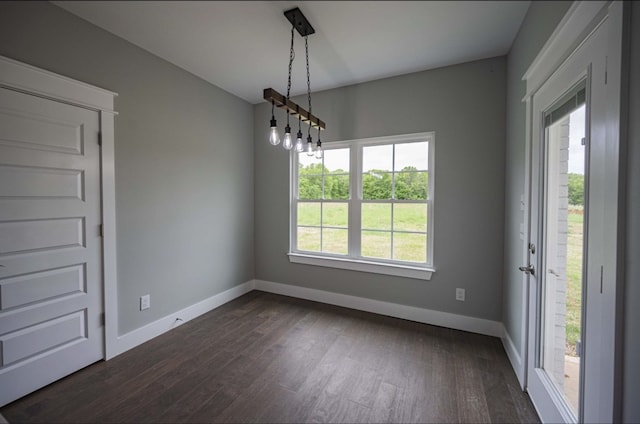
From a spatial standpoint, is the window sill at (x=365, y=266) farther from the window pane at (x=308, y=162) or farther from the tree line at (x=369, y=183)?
the window pane at (x=308, y=162)

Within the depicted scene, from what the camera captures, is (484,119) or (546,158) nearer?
(546,158)

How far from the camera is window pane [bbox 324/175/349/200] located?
3.17m

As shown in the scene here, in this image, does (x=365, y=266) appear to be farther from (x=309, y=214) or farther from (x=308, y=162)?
(x=308, y=162)

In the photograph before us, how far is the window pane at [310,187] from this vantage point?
3.33 meters

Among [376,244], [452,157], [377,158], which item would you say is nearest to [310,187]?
[377,158]

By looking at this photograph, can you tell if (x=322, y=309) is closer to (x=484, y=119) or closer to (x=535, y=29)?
(x=484, y=119)

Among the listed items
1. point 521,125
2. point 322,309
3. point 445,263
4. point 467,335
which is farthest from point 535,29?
point 322,309

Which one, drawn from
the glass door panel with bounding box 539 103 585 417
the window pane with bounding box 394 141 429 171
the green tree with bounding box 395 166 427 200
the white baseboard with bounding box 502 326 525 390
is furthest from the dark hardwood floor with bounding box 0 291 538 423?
the window pane with bounding box 394 141 429 171

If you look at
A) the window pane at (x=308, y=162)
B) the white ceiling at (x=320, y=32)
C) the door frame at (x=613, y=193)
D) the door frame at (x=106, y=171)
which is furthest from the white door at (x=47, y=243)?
the door frame at (x=613, y=193)

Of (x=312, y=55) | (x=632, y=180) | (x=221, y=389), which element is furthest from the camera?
(x=312, y=55)

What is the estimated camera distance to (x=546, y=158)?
1546 millimetres

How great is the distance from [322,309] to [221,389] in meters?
1.47

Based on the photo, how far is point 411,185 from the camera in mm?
2814

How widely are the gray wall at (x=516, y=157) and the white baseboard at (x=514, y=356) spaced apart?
0.19ft
